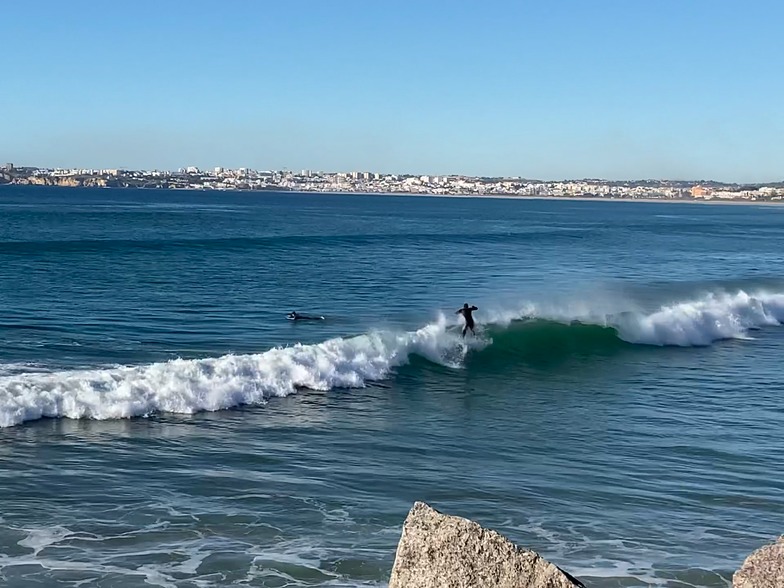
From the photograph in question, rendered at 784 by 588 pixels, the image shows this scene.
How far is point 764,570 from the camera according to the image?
530cm

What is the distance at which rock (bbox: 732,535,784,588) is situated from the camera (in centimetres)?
525

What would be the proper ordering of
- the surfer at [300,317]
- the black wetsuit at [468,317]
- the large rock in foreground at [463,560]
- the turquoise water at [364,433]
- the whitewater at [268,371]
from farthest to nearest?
the surfer at [300,317] < the black wetsuit at [468,317] < the whitewater at [268,371] < the turquoise water at [364,433] < the large rock in foreground at [463,560]

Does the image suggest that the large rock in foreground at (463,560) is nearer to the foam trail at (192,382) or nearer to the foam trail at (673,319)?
the foam trail at (192,382)

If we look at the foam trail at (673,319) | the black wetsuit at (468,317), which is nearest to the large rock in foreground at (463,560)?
the black wetsuit at (468,317)

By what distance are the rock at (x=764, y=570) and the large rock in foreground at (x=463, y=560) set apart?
0.98 meters

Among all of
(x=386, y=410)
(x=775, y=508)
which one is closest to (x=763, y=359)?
(x=386, y=410)

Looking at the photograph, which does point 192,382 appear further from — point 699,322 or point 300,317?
point 699,322

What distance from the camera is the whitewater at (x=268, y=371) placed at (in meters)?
16.9

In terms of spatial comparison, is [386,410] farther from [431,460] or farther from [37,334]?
[37,334]

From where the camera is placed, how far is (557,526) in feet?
37.1

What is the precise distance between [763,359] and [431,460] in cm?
1400

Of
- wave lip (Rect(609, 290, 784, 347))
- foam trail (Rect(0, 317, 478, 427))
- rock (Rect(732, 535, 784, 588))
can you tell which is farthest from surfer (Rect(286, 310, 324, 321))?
rock (Rect(732, 535, 784, 588))

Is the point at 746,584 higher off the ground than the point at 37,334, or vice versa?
the point at 746,584

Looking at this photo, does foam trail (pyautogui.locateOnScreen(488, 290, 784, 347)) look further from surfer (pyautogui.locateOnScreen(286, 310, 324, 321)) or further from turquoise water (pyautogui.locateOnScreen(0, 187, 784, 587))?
surfer (pyautogui.locateOnScreen(286, 310, 324, 321))
